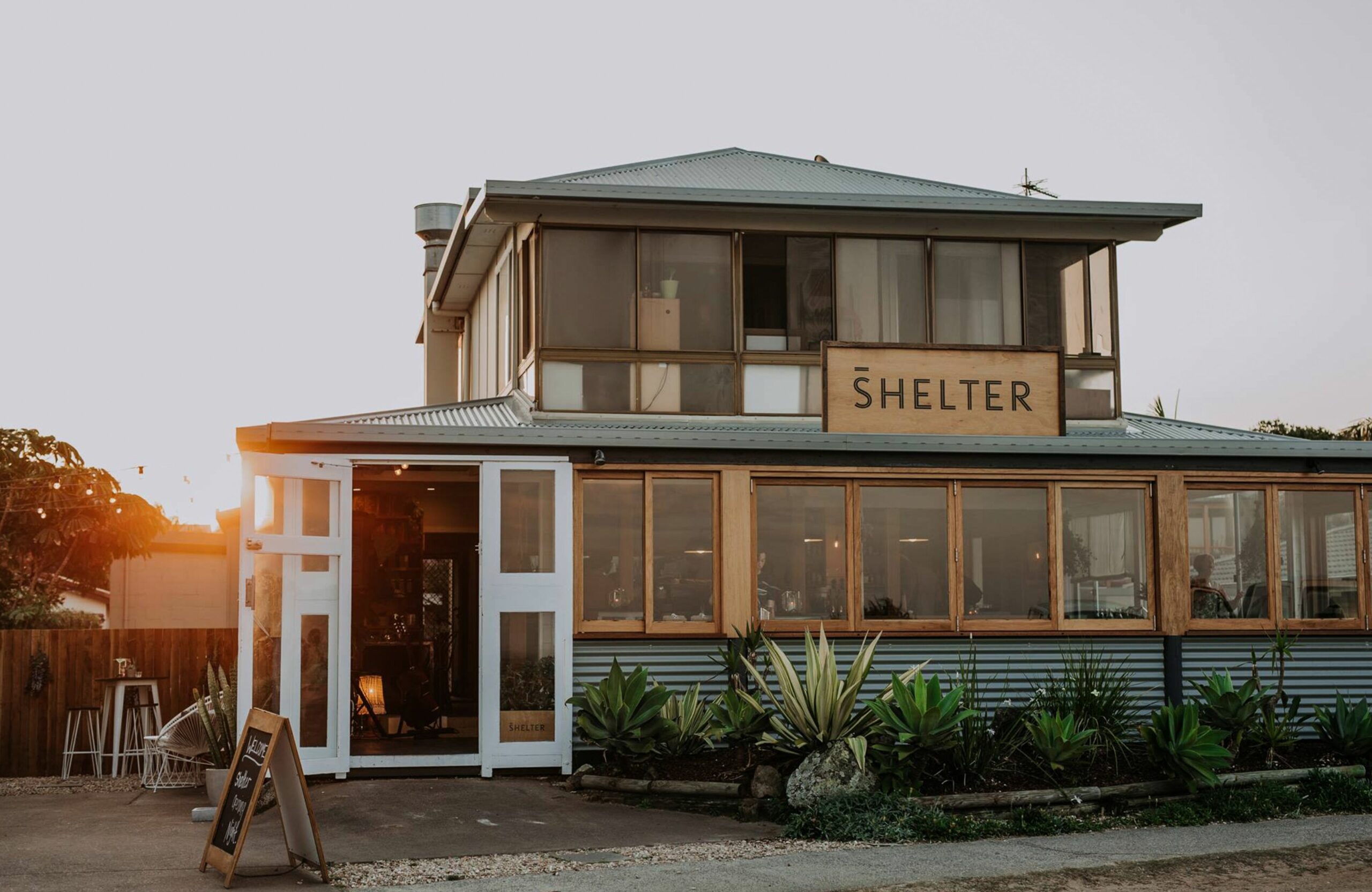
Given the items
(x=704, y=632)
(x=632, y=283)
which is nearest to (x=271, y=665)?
(x=704, y=632)

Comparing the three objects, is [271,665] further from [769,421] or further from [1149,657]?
[1149,657]

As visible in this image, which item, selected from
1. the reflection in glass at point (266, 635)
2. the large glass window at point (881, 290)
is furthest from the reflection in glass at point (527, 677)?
the large glass window at point (881, 290)

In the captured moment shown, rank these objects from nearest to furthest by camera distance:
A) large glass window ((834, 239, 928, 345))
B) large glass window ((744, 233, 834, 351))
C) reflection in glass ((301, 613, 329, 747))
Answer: reflection in glass ((301, 613, 329, 747)) < large glass window ((744, 233, 834, 351)) < large glass window ((834, 239, 928, 345))

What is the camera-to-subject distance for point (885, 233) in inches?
579

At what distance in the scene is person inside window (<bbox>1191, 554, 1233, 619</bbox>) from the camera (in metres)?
13.5

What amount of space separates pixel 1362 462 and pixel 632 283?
22.7ft

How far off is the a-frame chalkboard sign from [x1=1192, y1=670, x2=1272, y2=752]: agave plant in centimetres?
706

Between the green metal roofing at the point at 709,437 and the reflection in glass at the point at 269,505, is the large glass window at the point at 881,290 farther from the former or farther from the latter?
the reflection in glass at the point at 269,505

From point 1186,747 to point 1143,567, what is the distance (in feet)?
9.15

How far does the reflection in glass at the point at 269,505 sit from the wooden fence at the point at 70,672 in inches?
178

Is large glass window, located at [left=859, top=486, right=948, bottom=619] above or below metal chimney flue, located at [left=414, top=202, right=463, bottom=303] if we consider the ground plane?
below

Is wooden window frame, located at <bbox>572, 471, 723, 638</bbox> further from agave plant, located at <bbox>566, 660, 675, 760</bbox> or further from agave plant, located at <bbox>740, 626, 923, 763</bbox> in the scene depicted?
agave plant, located at <bbox>740, 626, 923, 763</bbox>

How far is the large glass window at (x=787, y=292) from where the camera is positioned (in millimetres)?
14430

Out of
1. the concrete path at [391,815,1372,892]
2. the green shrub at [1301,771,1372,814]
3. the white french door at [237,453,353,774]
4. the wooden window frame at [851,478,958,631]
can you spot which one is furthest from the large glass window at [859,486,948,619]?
the white french door at [237,453,353,774]
